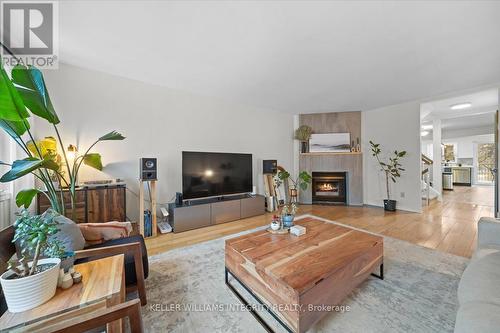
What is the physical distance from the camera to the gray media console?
119 inches

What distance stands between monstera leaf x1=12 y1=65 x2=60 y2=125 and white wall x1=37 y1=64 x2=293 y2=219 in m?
1.41

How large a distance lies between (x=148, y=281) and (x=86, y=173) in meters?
2.05

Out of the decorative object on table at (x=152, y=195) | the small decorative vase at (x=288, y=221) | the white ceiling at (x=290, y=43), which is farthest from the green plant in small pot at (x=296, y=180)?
the decorative object on table at (x=152, y=195)

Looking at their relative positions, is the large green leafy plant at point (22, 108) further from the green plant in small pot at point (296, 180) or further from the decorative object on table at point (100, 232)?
the green plant in small pot at point (296, 180)

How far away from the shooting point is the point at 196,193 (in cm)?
333

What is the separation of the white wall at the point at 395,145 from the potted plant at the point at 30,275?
5.47m

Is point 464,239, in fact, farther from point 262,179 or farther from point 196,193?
point 196,193

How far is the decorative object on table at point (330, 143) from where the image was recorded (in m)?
4.83

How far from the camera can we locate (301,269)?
1.27 metres

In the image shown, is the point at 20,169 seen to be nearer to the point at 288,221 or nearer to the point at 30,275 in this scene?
the point at 30,275

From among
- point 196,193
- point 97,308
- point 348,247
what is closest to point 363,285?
point 348,247

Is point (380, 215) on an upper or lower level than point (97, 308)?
lower

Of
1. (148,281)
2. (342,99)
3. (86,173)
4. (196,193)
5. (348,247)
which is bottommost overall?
(148,281)

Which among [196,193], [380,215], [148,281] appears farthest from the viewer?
[380,215]
